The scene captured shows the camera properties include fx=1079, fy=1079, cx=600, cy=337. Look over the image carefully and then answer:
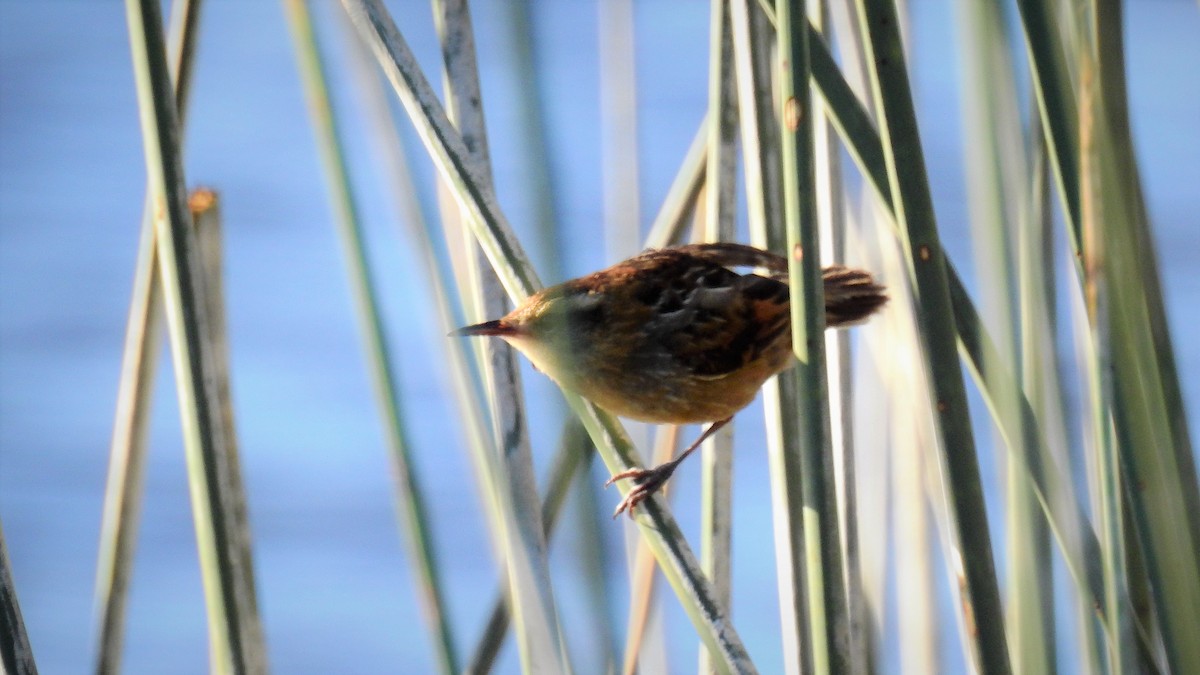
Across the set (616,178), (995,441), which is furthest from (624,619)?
(616,178)

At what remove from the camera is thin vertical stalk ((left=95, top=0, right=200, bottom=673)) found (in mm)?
1558

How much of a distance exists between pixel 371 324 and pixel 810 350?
0.47m

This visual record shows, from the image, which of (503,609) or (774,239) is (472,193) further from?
(503,609)

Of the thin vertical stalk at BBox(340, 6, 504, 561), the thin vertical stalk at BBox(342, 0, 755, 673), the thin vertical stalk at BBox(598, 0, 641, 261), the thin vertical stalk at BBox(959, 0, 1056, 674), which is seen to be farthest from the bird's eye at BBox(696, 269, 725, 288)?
the thin vertical stalk at BBox(959, 0, 1056, 674)

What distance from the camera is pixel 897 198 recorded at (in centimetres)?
96

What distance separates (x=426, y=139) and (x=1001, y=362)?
77cm

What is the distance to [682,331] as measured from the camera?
1.76 metres

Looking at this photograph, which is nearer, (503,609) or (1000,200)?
(1000,200)

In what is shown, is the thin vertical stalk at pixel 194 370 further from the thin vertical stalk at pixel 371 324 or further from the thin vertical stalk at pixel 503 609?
the thin vertical stalk at pixel 503 609

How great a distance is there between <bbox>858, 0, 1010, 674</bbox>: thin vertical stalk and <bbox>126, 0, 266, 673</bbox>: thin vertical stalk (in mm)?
766

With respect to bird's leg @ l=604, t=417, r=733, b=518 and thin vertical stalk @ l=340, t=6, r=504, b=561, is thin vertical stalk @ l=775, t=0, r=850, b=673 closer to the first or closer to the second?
bird's leg @ l=604, t=417, r=733, b=518

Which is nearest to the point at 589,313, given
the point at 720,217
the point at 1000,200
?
the point at 720,217

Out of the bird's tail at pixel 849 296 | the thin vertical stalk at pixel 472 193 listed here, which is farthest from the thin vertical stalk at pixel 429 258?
the bird's tail at pixel 849 296

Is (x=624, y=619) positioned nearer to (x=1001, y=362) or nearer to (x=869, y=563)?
(x=1001, y=362)
